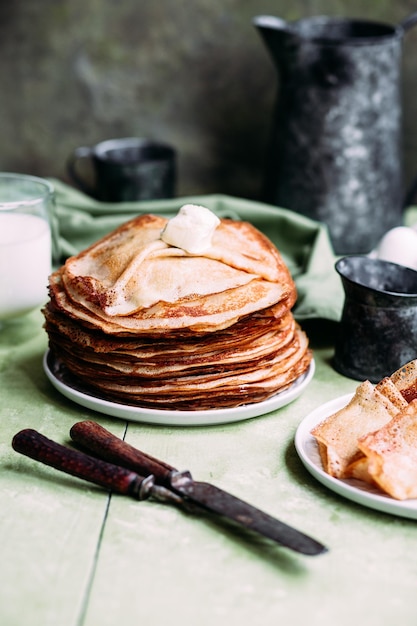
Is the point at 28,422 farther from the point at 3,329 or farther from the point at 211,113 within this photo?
the point at 211,113

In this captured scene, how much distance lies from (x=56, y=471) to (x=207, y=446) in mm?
247

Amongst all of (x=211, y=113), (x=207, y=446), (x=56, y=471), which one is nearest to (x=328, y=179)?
(x=211, y=113)

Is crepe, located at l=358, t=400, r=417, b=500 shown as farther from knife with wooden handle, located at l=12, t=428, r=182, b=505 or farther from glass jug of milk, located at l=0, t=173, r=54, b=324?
glass jug of milk, located at l=0, t=173, r=54, b=324

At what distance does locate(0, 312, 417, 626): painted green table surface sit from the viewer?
3.40 feet

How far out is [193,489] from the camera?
1206 millimetres

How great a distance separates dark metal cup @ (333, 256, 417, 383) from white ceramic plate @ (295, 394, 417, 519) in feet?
0.81

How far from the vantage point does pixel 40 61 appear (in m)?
2.77

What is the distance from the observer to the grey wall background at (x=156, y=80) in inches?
106

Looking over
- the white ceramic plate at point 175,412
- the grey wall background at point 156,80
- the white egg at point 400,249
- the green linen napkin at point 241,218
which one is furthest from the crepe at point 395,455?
the grey wall background at point 156,80

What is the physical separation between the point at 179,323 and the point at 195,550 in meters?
0.38

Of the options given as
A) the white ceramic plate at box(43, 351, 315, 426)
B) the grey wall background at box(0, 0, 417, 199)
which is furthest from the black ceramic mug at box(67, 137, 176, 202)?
the white ceramic plate at box(43, 351, 315, 426)

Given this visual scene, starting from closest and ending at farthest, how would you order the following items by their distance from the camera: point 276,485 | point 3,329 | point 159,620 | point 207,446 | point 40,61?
point 159,620, point 276,485, point 207,446, point 3,329, point 40,61

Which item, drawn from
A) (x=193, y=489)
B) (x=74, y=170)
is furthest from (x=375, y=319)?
(x=74, y=170)

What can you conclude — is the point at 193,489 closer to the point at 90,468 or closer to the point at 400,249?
the point at 90,468
